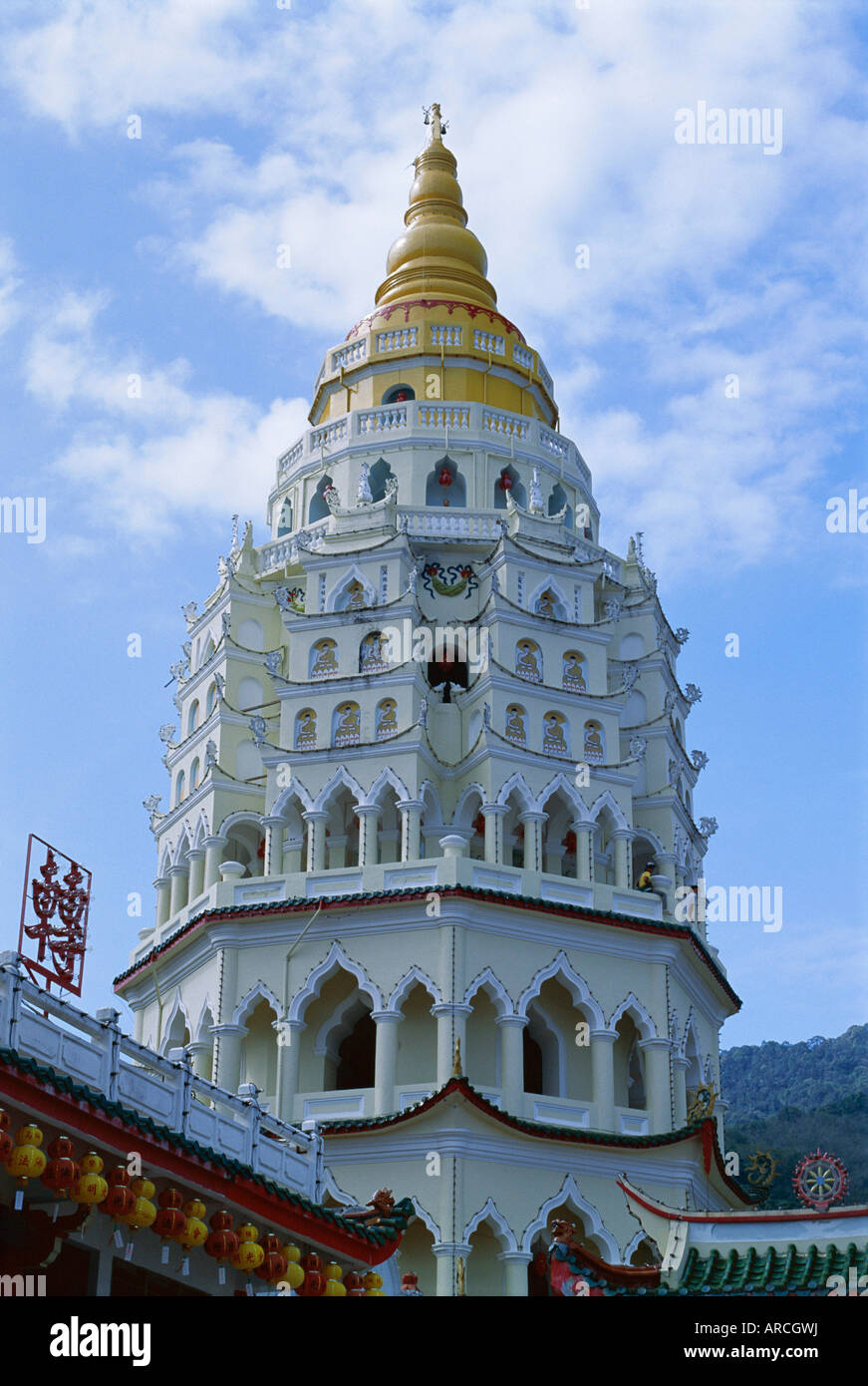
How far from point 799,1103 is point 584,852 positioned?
37.5m

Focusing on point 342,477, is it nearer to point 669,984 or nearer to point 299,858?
point 299,858

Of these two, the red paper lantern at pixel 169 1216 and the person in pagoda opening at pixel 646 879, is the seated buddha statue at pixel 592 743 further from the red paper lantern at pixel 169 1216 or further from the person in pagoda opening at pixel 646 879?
the red paper lantern at pixel 169 1216

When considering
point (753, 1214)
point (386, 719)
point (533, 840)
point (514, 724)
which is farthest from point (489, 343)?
point (753, 1214)

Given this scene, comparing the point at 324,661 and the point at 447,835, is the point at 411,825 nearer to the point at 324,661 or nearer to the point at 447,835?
the point at 447,835

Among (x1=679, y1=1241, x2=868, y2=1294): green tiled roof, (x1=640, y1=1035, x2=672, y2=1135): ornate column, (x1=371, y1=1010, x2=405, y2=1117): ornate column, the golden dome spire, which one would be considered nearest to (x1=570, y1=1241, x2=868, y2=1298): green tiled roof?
(x1=679, y1=1241, x2=868, y2=1294): green tiled roof

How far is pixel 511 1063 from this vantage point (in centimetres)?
3100

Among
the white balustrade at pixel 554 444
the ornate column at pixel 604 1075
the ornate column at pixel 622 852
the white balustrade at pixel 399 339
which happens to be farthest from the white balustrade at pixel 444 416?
the ornate column at pixel 604 1075

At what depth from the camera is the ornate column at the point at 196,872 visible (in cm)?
3569

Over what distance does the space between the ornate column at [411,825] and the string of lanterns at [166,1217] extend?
1227cm

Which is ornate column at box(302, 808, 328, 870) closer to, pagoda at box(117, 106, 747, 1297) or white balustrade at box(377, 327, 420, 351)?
pagoda at box(117, 106, 747, 1297)
